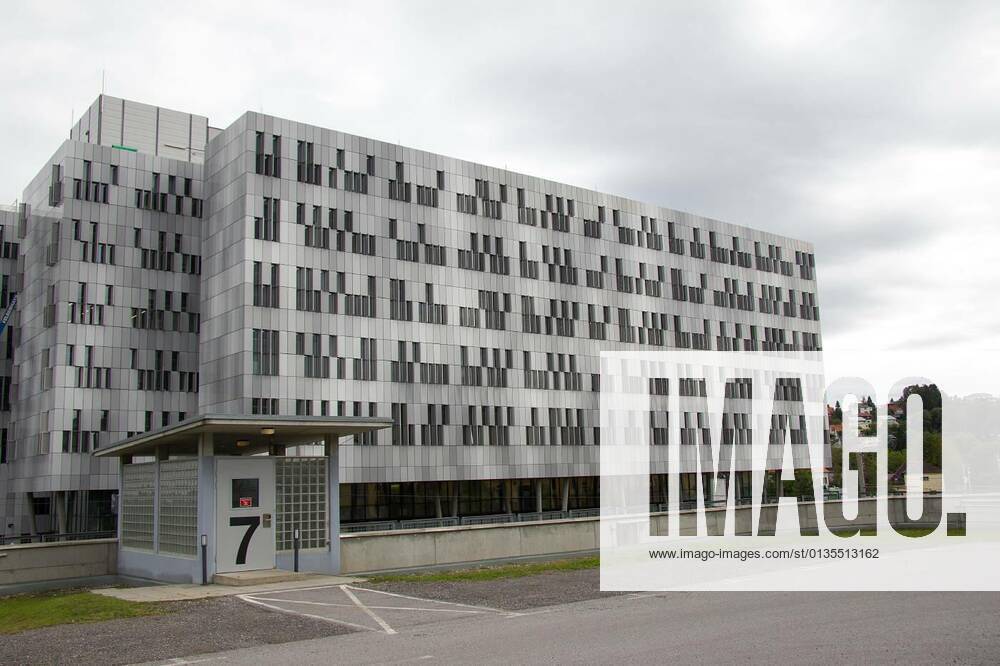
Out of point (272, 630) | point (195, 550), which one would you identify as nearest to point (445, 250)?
point (195, 550)

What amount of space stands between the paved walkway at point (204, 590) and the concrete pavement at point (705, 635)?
7132 mm

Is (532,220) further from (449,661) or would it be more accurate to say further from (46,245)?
(449,661)

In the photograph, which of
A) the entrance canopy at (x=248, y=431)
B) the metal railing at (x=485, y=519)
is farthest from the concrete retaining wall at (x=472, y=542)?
the metal railing at (x=485, y=519)

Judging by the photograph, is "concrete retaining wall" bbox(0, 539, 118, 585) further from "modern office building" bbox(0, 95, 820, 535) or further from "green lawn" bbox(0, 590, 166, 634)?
"modern office building" bbox(0, 95, 820, 535)

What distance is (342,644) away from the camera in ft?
46.2

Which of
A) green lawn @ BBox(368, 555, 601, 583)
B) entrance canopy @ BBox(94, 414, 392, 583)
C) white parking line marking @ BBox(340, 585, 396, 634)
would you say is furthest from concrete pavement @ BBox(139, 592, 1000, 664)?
entrance canopy @ BBox(94, 414, 392, 583)

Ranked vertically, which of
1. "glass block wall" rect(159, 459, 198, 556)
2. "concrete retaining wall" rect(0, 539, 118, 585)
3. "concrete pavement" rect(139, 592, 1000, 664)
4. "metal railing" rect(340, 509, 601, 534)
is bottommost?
"metal railing" rect(340, 509, 601, 534)

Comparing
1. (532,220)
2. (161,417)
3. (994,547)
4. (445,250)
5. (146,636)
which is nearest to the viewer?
(146,636)

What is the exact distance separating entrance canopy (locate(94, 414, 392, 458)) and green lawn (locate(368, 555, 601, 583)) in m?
4.23

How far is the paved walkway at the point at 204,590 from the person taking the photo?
2053cm

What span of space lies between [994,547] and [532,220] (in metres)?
51.7

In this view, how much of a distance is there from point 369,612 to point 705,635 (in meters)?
7.15

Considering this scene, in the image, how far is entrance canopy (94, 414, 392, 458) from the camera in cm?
2338

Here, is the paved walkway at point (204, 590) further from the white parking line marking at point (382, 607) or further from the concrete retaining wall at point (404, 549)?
the white parking line marking at point (382, 607)
